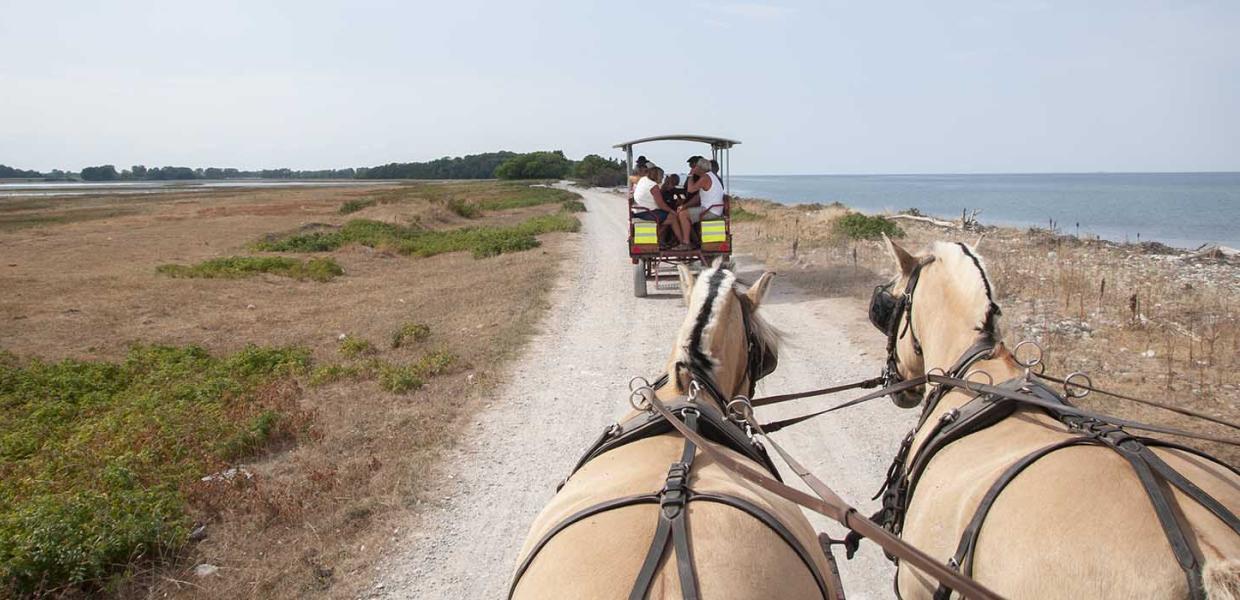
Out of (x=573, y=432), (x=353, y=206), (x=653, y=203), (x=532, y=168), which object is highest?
(x=532, y=168)

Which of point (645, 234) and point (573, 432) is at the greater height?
point (645, 234)

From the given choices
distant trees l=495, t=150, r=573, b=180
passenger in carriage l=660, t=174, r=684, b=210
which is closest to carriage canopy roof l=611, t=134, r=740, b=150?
passenger in carriage l=660, t=174, r=684, b=210

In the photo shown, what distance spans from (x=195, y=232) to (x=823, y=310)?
28.2 metres

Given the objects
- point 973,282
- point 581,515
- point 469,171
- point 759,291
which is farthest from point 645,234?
point 469,171

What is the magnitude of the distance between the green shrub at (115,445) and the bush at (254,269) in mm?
7399

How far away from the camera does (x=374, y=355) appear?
9.15 meters

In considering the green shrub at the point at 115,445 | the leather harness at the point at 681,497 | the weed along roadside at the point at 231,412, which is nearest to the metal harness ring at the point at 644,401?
the leather harness at the point at 681,497

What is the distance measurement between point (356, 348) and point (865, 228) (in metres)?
15.5

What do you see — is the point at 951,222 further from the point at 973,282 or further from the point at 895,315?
the point at 973,282

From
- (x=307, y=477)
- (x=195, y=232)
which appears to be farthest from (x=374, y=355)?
(x=195, y=232)

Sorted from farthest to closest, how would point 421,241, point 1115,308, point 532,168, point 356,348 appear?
point 532,168 < point 421,241 < point 1115,308 < point 356,348

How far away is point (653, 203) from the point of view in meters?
12.9

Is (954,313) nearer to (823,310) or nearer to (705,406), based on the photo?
(705,406)

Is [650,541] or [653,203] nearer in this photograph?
[650,541]
